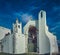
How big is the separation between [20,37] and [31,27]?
43 cm

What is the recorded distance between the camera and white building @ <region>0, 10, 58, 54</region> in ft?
32.4

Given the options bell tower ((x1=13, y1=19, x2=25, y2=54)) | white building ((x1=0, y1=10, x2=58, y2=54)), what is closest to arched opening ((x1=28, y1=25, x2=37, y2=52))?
white building ((x1=0, y1=10, x2=58, y2=54))

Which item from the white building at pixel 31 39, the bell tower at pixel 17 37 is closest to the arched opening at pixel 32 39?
the white building at pixel 31 39

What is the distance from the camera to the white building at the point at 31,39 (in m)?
9.88

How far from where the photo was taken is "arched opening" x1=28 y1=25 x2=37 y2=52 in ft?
33.3

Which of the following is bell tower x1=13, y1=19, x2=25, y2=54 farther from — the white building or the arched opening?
the arched opening

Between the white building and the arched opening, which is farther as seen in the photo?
the arched opening

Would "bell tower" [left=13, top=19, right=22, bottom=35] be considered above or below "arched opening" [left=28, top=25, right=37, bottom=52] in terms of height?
above

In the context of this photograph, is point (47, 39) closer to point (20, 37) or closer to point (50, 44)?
point (50, 44)

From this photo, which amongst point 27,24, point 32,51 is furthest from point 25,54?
point 27,24

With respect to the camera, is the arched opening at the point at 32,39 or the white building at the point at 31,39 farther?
the arched opening at the point at 32,39

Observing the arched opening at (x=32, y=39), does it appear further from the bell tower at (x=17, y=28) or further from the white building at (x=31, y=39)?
the bell tower at (x=17, y=28)

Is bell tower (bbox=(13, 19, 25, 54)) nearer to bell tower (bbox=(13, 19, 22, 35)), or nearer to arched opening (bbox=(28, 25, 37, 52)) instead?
bell tower (bbox=(13, 19, 22, 35))

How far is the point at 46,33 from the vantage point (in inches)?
390
